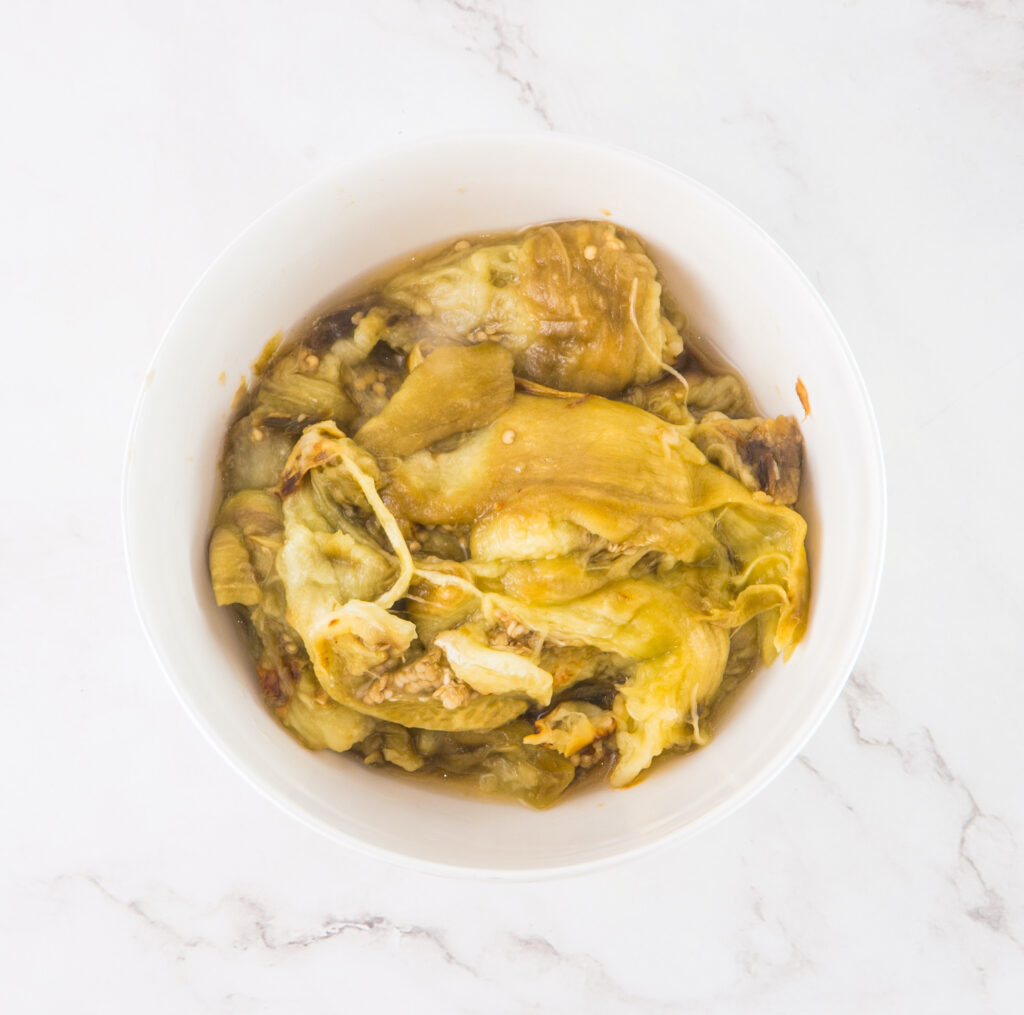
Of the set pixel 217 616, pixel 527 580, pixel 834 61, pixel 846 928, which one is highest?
pixel 834 61

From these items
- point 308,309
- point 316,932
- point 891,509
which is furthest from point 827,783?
point 308,309

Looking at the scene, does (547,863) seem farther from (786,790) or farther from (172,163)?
(172,163)

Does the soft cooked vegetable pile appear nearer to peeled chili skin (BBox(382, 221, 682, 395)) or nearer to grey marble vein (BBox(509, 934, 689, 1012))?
peeled chili skin (BBox(382, 221, 682, 395))

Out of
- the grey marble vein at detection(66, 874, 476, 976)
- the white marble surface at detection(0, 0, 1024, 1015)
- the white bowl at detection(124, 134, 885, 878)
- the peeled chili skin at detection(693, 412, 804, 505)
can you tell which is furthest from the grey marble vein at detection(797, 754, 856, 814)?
the grey marble vein at detection(66, 874, 476, 976)

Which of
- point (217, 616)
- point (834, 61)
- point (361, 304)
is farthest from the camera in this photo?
point (834, 61)

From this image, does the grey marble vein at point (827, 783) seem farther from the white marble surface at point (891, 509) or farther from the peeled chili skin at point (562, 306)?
the peeled chili skin at point (562, 306)

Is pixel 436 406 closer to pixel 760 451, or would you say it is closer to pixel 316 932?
pixel 760 451

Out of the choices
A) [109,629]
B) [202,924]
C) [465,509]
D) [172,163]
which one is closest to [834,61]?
[465,509]

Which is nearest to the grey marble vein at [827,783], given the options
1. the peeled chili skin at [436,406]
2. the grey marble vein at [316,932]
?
the grey marble vein at [316,932]
